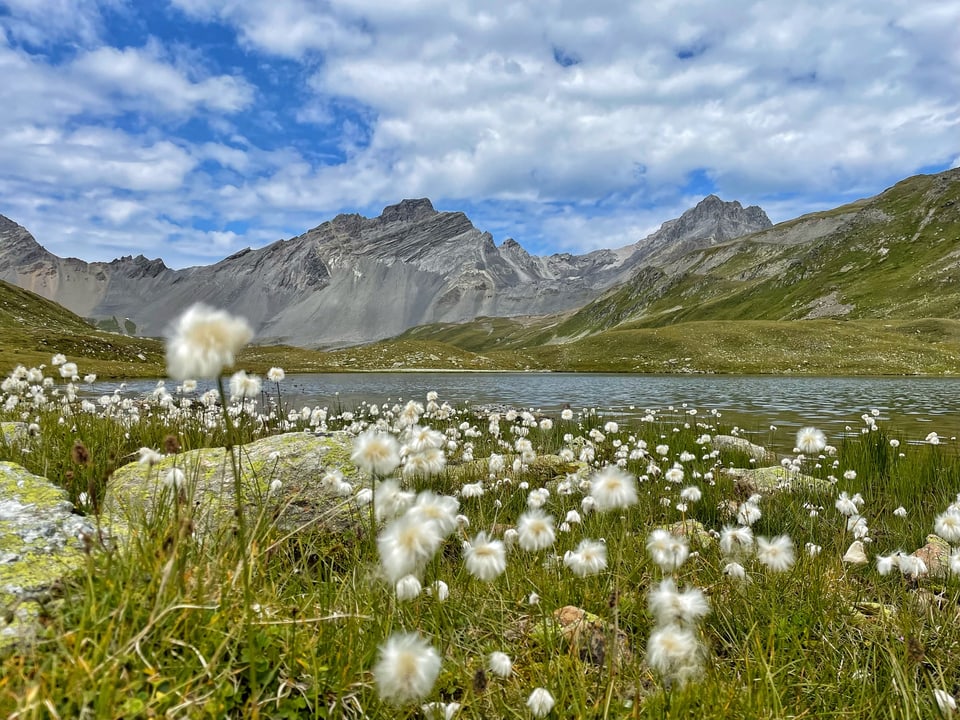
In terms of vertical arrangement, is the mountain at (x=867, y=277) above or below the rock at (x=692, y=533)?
above

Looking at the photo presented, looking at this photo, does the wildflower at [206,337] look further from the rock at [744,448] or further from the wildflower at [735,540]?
the rock at [744,448]

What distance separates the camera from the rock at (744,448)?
43.9 feet

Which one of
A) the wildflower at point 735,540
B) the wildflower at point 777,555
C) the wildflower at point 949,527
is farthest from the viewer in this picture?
the wildflower at point 949,527

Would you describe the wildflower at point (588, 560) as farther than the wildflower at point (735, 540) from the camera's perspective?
No

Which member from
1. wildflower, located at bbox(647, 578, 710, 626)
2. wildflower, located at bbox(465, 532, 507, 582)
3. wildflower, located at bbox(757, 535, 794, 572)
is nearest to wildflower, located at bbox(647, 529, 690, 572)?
wildflower, located at bbox(647, 578, 710, 626)

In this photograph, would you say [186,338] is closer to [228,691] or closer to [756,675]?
[228,691]

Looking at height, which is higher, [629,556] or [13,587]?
[13,587]

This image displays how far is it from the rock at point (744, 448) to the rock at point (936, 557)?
705 cm

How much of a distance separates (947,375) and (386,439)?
84.2m

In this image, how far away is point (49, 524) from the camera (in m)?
3.74

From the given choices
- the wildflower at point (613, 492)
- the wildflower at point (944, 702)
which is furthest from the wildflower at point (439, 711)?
the wildflower at point (944, 702)

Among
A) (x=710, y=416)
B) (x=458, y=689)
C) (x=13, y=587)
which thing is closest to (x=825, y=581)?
(x=458, y=689)

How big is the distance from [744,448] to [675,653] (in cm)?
1320

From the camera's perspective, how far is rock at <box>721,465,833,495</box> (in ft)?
30.1
